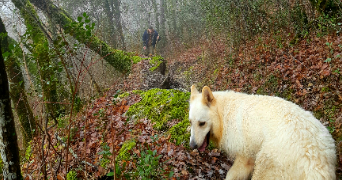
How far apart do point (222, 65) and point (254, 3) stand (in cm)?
278

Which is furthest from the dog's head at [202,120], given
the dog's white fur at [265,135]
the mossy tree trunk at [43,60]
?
the mossy tree trunk at [43,60]

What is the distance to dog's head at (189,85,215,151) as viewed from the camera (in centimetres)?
298

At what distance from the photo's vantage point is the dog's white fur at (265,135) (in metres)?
2.06

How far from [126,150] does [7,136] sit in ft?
6.73

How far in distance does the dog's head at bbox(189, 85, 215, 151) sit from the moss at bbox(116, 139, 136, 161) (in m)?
1.37

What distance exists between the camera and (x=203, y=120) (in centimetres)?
300

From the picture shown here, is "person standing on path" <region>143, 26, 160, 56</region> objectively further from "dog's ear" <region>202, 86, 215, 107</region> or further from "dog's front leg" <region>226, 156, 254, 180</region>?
"dog's front leg" <region>226, 156, 254, 180</region>

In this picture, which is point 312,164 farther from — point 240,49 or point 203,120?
point 240,49

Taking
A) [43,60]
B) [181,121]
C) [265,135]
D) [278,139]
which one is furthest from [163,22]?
[278,139]

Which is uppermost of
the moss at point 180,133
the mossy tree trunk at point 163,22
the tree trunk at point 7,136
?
the mossy tree trunk at point 163,22

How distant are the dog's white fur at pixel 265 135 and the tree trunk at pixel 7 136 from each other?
7.05 feet

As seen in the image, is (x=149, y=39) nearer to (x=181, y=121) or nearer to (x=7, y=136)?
(x=181, y=121)

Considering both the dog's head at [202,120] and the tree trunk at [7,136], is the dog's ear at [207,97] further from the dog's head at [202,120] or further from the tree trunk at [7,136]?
the tree trunk at [7,136]

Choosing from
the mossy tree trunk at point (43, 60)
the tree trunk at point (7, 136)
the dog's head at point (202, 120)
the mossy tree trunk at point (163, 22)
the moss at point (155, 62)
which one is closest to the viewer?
the tree trunk at point (7, 136)
